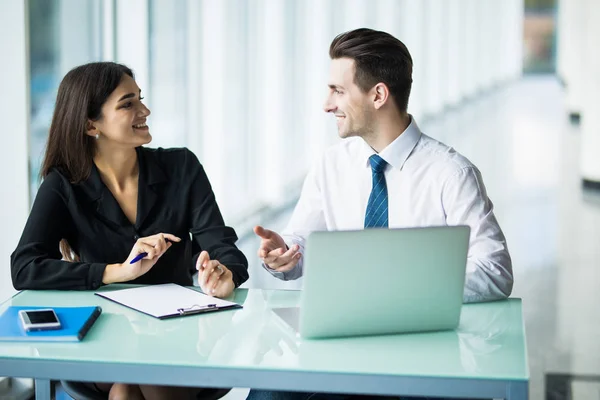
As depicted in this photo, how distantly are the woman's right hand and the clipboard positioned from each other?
0.17 feet

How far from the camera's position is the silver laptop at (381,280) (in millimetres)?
1785

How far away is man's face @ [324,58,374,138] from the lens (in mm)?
2641

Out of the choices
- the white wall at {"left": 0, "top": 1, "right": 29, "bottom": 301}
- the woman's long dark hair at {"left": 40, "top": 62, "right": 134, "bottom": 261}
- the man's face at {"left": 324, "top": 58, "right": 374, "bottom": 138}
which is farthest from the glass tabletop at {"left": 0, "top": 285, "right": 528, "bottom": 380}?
the white wall at {"left": 0, "top": 1, "right": 29, "bottom": 301}

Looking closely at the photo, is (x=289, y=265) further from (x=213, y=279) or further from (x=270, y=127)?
(x=270, y=127)

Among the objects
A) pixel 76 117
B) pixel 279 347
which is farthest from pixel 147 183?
pixel 279 347

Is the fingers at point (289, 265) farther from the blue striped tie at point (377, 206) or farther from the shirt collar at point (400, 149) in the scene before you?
the shirt collar at point (400, 149)

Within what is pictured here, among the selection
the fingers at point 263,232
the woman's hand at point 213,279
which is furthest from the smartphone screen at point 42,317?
the fingers at point 263,232

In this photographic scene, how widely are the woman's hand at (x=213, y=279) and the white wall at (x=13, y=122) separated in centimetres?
121

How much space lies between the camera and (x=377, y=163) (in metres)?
2.63

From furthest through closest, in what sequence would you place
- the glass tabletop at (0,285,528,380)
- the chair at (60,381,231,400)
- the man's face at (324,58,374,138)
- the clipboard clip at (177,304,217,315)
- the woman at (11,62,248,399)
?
1. the man's face at (324,58,374,138)
2. the woman at (11,62,248,399)
3. the chair at (60,381,231,400)
4. the clipboard clip at (177,304,217,315)
5. the glass tabletop at (0,285,528,380)

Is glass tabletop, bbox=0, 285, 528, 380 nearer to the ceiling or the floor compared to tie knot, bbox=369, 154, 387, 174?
nearer to the floor

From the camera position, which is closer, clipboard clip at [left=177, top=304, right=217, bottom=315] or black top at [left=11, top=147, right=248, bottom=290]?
clipboard clip at [left=177, top=304, right=217, bottom=315]

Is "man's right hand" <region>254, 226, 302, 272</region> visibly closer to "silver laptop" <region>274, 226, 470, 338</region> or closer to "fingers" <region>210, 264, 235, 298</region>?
"fingers" <region>210, 264, 235, 298</region>

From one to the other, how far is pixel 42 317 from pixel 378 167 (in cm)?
111
